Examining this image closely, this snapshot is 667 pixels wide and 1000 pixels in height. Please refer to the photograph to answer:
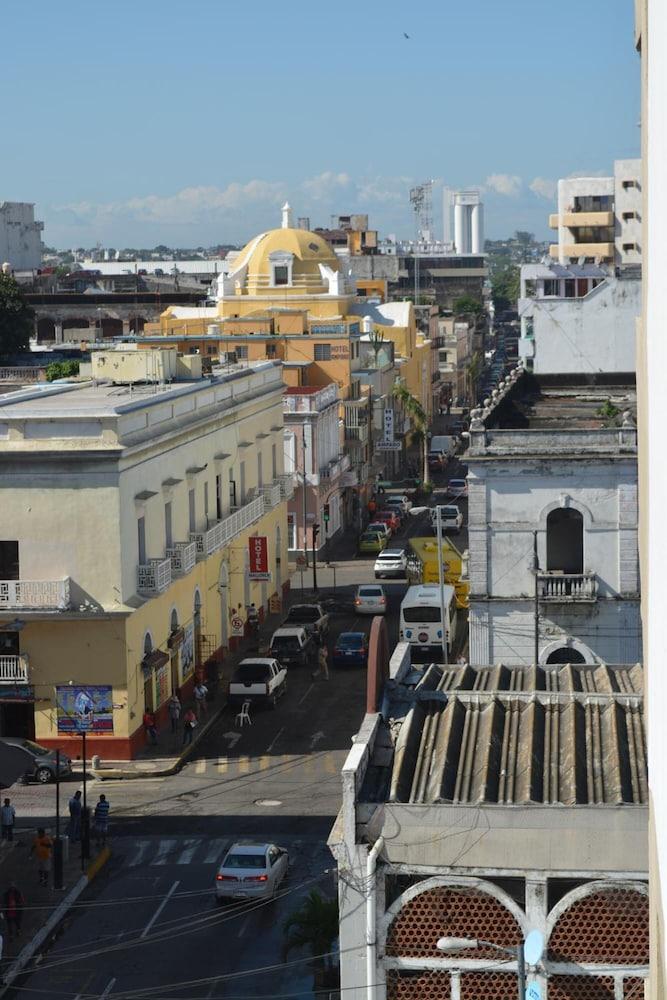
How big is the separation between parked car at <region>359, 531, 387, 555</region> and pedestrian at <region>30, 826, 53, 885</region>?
3677 cm

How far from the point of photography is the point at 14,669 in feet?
125

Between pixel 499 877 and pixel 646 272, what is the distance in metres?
9.02

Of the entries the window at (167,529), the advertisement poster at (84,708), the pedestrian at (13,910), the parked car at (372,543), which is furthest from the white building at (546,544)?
the parked car at (372,543)

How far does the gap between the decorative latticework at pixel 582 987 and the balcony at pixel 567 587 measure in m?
19.3

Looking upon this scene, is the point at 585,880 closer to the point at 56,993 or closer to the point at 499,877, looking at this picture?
the point at 499,877

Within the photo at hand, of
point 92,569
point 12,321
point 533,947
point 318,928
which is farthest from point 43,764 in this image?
point 12,321

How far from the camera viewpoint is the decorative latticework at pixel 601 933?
15.5 m

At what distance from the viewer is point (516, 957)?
50.5 ft

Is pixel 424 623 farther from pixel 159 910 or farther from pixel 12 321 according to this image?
pixel 12 321

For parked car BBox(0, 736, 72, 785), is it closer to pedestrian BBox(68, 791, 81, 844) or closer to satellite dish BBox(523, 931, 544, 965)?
pedestrian BBox(68, 791, 81, 844)

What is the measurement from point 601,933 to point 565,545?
Result: 21.0m

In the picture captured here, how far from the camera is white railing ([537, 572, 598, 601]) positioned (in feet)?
114

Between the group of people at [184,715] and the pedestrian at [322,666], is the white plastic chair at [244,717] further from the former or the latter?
the pedestrian at [322,666]

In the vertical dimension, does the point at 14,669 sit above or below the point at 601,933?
below
